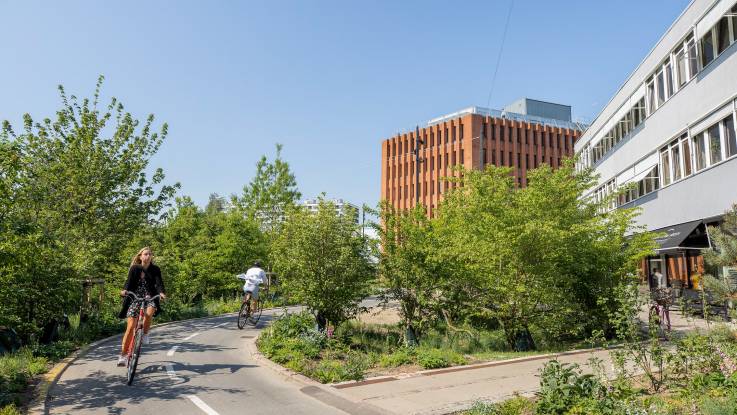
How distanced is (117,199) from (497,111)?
70.3 m

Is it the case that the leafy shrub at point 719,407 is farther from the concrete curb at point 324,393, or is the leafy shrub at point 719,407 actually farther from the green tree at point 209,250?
the green tree at point 209,250

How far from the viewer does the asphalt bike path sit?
21.2 ft

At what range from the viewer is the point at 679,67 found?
21094 mm

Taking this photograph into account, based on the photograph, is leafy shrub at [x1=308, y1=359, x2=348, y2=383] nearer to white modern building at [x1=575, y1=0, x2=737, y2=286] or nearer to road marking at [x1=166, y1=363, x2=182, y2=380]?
road marking at [x1=166, y1=363, x2=182, y2=380]

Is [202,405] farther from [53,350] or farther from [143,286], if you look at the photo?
[53,350]

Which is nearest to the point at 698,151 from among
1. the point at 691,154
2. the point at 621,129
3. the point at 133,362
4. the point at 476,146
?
the point at 691,154

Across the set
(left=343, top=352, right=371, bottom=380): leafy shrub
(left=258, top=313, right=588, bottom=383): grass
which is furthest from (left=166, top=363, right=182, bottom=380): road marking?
(left=343, top=352, right=371, bottom=380): leafy shrub

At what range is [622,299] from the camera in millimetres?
7566

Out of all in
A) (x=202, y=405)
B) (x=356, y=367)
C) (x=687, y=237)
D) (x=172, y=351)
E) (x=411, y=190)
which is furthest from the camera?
(x=411, y=190)

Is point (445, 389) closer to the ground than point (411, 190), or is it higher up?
closer to the ground

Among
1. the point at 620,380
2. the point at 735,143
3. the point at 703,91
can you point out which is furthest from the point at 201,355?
the point at 703,91

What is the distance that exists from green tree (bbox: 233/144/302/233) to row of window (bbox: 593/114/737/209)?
62.1 feet

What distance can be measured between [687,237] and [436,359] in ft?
Answer: 47.5

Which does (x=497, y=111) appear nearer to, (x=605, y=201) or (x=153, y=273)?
(x=605, y=201)
